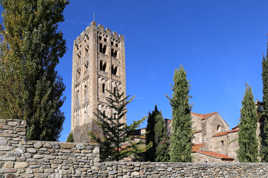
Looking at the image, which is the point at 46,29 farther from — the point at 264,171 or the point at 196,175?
the point at 264,171

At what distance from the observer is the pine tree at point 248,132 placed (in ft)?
64.4

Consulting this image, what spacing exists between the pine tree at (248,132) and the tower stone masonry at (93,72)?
2502 centimetres

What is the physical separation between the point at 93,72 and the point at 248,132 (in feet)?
95.1

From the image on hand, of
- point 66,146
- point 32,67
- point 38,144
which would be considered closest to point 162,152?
point 32,67

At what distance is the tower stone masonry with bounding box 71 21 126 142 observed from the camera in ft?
142

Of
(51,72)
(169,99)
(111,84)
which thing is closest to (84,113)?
(111,84)

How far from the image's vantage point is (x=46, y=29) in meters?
12.2

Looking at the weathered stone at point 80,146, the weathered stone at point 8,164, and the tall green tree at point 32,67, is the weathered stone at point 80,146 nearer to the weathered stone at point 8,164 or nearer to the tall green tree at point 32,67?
the weathered stone at point 8,164

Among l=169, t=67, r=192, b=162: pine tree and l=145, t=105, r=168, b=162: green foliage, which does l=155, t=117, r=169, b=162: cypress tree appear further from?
l=169, t=67, r=192, b=162: pine tree

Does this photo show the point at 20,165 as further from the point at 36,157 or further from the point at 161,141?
the point at 161,141

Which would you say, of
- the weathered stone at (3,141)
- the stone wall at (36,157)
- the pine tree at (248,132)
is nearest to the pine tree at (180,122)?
the pine tree at (248,132)

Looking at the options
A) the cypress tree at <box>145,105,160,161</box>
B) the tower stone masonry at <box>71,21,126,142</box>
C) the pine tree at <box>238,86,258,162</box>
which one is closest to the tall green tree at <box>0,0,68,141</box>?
the cypress tree at <box>145,105,160,161</box>

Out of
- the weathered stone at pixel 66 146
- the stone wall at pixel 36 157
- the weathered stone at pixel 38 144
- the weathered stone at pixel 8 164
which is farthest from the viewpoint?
the weathered stone at pixel 66 146

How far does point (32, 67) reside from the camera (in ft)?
37.1
